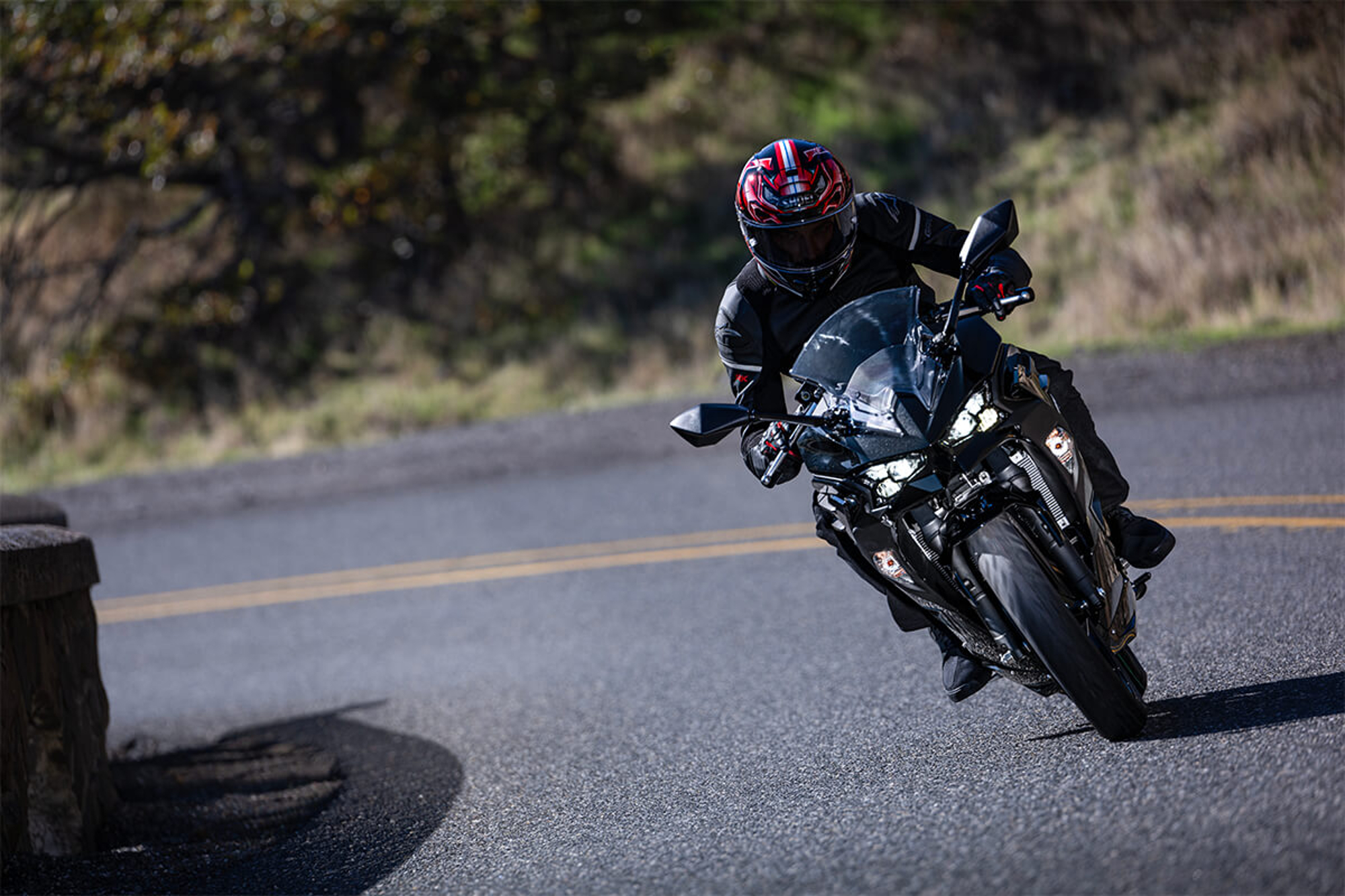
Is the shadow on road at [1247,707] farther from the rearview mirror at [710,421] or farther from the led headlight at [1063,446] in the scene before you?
the rearview mirror at [710,421]

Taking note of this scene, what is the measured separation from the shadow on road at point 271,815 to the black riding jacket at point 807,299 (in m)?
2.31

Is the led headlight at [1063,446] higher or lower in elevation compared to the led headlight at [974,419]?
lower

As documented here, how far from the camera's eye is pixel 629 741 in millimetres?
6492

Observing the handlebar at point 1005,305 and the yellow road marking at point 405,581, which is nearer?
the handlebar at point 1005,305

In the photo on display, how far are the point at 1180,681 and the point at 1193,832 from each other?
1786mm

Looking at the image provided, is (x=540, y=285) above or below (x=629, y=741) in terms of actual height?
above

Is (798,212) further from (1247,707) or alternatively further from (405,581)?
(405,581)

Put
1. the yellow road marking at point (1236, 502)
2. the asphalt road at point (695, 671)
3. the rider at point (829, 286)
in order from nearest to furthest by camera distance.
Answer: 1. the asphalt road at point (695, 671)
2. the rider at point (829, 286)
3. the yellow road marking at point (1236, 502)

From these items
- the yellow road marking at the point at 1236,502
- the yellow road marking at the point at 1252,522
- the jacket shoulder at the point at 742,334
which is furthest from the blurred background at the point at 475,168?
the jacket shoulder at the point at 742,334

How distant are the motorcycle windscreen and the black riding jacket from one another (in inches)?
15.8

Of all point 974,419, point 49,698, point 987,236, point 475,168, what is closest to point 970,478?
point 974,419

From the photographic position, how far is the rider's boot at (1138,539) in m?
5.11

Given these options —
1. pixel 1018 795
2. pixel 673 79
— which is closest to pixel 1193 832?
pixel 1018 795

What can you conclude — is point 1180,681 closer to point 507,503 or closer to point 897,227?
point 897,227
